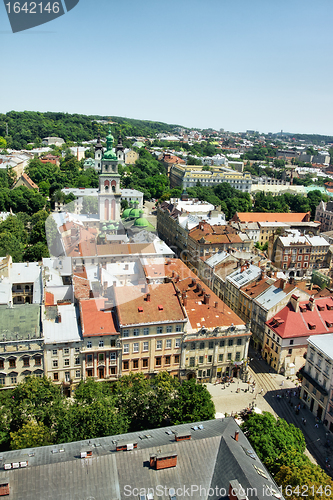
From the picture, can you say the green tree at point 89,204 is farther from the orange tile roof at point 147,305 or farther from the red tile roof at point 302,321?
the red tile roof at point 302,321

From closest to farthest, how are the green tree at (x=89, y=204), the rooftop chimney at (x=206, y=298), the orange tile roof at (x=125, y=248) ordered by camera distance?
1. the rooftop chimney at (x=206, y=298)
2. the orange tile roof at (x=125, y=248)
3. the green tree at (x=89, y=204)

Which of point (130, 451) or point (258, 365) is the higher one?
point (130, 451)

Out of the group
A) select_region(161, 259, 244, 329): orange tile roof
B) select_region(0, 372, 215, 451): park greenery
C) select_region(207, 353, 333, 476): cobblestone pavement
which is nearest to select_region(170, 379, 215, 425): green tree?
select_region(0, 372, 215, 451): park greenery

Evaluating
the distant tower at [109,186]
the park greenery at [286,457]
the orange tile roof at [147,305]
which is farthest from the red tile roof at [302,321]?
the distant tower at [109,186]

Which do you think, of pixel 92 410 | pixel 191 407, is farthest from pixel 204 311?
pixel 92 410

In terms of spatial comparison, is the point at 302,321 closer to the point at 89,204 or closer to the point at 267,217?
the point at 267,217

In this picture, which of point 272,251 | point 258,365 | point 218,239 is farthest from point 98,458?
point 272,251

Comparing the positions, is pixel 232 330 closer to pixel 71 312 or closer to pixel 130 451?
pixel 71 312
